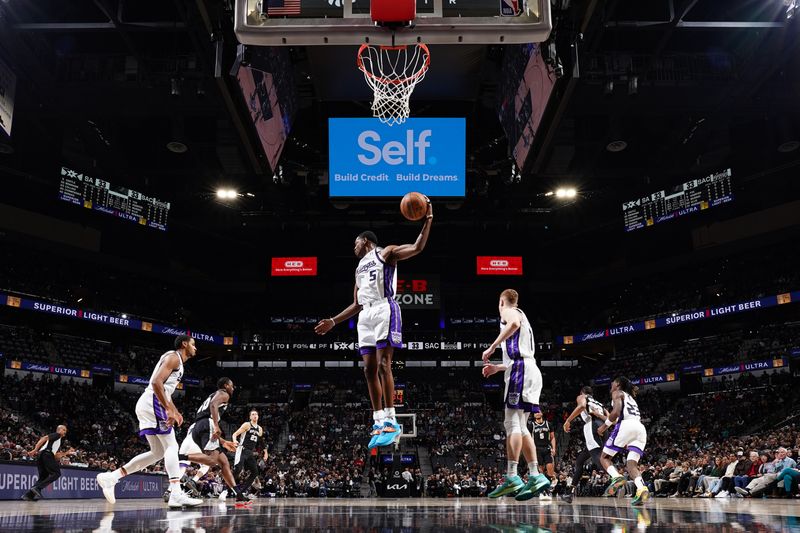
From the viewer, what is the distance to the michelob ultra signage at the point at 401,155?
50.5 feet

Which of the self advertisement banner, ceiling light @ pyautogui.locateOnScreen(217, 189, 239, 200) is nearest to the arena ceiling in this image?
ceiling light @ pyautogui.locateOnScreen(217, 189, 239, 200)

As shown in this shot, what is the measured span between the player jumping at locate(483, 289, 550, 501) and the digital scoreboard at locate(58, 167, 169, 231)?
19.2 m

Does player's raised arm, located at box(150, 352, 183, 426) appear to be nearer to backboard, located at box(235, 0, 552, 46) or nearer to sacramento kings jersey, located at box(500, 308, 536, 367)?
backboard, located at box(235, 0, 552, 46)

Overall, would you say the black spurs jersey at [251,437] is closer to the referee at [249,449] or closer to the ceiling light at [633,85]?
the referee at [249,449]

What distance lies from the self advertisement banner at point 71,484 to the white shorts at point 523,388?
31.3 ft

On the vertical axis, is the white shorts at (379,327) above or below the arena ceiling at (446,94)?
below

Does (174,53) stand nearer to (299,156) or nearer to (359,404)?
(299,156)

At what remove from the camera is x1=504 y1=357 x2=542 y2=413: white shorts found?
25.3 feet

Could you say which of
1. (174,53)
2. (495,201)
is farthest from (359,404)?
(174,53)

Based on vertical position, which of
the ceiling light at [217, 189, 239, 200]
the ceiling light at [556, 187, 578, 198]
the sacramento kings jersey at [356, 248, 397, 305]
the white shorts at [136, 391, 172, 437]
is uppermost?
the ceiling light at [556, 187, 578, 198]

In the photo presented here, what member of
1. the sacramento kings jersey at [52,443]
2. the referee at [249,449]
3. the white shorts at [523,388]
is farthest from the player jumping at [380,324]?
the sacramento kings jersey at [52,443]

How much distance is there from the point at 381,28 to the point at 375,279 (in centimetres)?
245

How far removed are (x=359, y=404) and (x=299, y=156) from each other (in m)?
16.5

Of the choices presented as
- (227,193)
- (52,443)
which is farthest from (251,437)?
(227,193)
